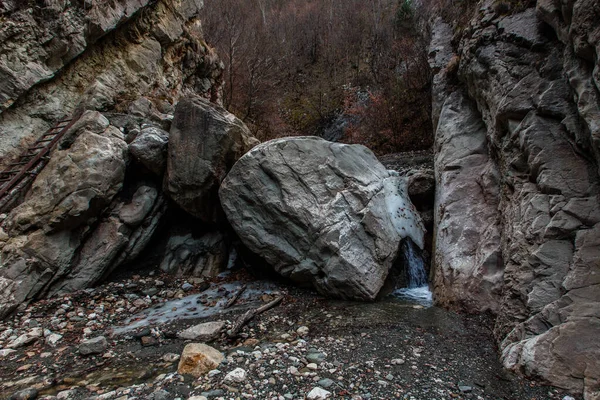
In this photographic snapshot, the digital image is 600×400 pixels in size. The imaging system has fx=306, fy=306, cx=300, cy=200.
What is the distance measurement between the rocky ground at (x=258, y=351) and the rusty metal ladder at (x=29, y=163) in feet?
10.4

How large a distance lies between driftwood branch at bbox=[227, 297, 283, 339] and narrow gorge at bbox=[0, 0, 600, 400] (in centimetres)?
3

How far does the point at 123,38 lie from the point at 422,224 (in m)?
13.8

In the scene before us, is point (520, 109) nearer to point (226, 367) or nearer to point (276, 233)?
point (276, 233)

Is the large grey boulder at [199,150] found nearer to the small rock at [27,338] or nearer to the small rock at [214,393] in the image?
the small rock at [27,338]

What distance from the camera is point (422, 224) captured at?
8.89 meters

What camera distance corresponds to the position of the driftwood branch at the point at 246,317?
535 cm

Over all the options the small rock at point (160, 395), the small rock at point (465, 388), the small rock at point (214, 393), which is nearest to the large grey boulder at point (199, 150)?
the small rock at point (160, 395)

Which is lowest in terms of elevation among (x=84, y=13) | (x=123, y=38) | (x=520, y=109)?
(x=520, y=109)

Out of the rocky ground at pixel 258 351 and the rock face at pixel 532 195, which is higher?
the rock face at pixel 532 195

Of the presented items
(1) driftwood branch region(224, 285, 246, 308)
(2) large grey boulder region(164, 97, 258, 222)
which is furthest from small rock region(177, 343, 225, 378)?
(2) large grey boulder region(164, 97, 258, 222)

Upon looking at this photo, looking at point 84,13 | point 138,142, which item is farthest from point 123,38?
point 138,142

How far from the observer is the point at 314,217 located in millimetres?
7105

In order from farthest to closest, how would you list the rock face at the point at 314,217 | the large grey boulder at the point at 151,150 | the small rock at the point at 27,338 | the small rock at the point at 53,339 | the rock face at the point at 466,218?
the large grey boulder at the point at 151,150 → the rock face at the point at 314,217 → the rock face at the point at 466,218 → the small rock at the point at 53,339 → the small rock at the point at 27,338

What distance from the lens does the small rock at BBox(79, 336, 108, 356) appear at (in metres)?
5.05
